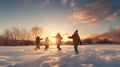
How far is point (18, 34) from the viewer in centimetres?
11306

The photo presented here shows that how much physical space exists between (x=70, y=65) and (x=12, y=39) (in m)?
100

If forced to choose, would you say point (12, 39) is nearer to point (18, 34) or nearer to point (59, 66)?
point (18, 34)

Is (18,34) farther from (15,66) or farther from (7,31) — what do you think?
(15,66)

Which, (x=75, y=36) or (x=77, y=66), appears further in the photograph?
(x=75, y=36)

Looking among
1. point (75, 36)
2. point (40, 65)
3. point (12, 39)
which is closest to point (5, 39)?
point (12, 39)

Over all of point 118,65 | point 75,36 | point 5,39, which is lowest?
point 118,65

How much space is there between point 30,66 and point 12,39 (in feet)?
328

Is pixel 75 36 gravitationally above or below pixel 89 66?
above

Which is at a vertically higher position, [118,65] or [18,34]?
[18,34]

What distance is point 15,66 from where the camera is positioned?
1296 centimetres

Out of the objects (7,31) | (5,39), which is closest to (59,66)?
(5,39)

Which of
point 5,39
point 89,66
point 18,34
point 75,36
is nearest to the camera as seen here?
point 89,66

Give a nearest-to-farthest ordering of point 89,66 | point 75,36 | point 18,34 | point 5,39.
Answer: point 89,66
point 75,36
point 5,39
point 18,34

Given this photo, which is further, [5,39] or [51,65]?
[5,39]
